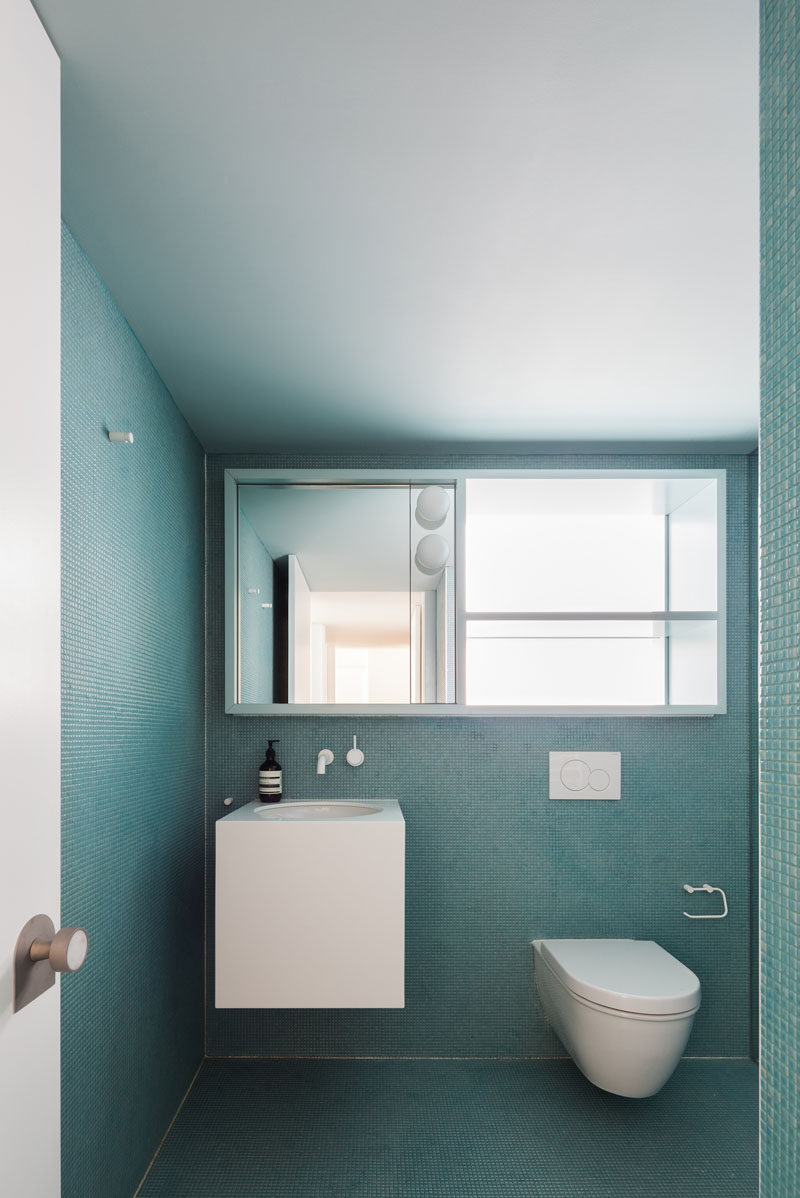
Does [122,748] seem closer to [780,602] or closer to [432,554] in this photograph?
[432,554]

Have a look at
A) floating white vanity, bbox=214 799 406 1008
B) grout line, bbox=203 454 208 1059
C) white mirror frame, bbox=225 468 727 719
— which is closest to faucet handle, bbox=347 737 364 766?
white mirror frame, bbox=225 468 727 719

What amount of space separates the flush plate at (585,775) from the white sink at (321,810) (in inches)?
28.9

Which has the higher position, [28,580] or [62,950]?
[28,580]

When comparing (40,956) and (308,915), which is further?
(308,915)

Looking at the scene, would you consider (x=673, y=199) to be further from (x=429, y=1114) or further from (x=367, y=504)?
(x=429, y=1114)

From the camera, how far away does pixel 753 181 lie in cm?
165

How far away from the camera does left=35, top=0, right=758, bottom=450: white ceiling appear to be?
4.27 feet

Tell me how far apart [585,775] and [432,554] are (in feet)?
3.38

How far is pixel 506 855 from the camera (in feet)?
11.0

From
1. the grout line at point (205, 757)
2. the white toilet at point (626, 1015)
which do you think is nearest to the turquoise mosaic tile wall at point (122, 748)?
the grout line at point (205, 757)

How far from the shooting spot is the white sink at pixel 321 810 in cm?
316

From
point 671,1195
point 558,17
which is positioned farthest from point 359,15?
point 671,1195

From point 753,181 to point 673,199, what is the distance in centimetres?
15

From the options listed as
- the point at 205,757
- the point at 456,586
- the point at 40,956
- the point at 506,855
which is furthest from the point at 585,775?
the point at 40,956
